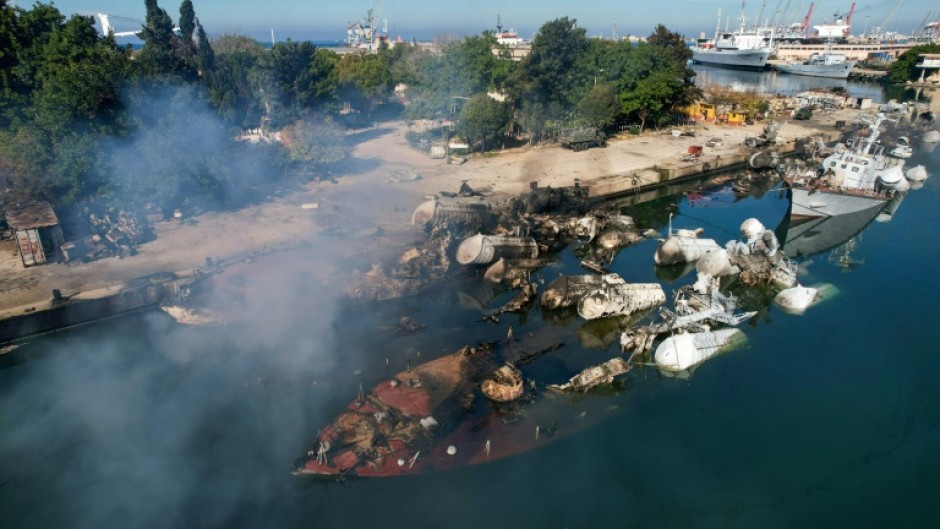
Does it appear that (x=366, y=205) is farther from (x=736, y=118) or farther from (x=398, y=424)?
(x=736, y=118)

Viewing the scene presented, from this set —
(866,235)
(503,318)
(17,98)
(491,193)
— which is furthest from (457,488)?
(17,98)

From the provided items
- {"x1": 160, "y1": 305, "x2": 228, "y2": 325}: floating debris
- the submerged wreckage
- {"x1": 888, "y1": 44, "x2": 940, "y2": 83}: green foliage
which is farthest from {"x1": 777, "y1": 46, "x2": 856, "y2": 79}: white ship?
{"x1": 160, "y1": 305, "x2": 228, "y2": 325}: floating debris

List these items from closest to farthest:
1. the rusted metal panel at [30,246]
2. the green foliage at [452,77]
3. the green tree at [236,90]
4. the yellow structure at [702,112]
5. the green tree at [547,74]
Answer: the rusted metal panel at [30,246], the green tree at [236,90], the green tree at [547,74], the green foliage at [452,77], the yellow structure at [702,112]

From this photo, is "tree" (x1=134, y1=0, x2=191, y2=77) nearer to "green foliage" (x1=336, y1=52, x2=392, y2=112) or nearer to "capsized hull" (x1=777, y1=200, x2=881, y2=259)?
"green foliage" (x1=336, y1=52, x2=392, y2=112)

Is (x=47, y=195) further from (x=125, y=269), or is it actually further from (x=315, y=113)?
(x=315, y=113)

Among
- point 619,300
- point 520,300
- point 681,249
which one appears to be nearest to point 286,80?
point 520,300

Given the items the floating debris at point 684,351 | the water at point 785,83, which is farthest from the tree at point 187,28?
the water at point 785,83

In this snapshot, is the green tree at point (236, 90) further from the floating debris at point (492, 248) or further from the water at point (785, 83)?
the water at point (785, 83)
